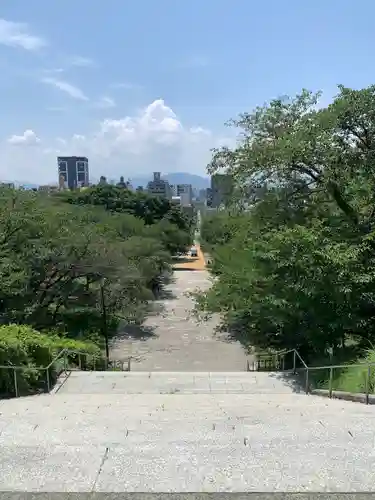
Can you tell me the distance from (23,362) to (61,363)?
2279 millimetres

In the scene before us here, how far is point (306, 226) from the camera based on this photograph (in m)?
14.7

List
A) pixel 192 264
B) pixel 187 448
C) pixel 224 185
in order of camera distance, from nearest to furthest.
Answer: pixel 187 448, pixel 224 185, pixel 192 264

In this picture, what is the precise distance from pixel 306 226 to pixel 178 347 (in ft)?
41.0

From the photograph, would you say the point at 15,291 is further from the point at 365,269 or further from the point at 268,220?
the point at 365,269

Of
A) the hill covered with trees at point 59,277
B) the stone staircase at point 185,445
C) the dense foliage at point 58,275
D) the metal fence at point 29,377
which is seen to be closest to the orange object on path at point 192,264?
the dense foliage at point 58,275

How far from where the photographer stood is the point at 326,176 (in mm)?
14617

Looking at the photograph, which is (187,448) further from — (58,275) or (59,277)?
(58,275)

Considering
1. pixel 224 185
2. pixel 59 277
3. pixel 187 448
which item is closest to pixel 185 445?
pixel 187 448

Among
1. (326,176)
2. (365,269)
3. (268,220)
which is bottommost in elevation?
(365,269)

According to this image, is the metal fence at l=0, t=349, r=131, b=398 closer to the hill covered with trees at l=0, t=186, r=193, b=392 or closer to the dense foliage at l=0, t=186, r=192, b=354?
the hill covered with trees at l=0, t=186, r=193, b=392

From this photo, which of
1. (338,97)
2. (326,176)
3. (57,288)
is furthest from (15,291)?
(338,97)

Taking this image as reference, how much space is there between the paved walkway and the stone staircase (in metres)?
13.0

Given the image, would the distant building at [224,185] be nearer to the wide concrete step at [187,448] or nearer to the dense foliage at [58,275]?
the dense foliage at [58,275]

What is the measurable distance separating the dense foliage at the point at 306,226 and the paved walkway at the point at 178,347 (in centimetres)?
388
